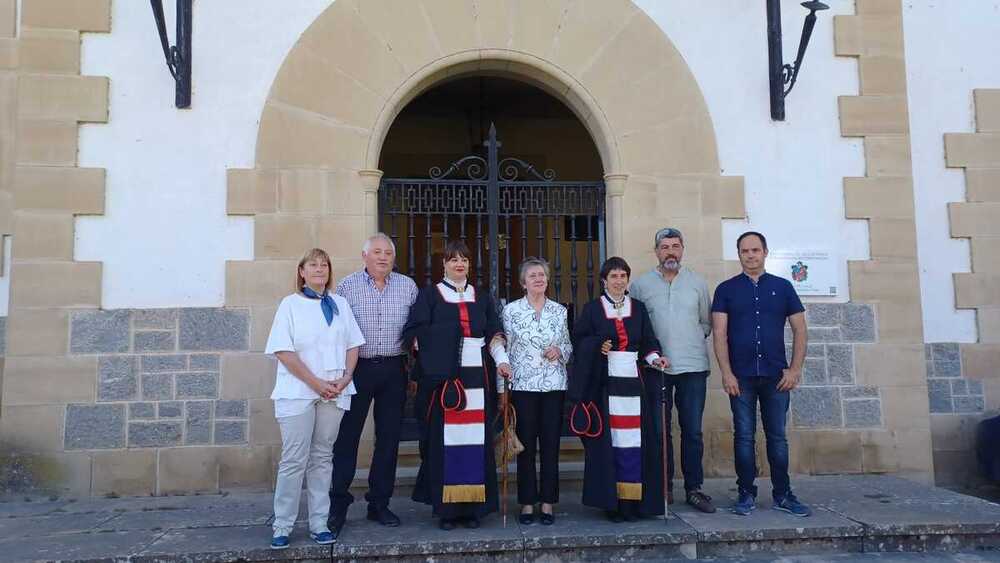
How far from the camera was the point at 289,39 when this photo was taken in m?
5.24

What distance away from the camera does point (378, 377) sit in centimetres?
411

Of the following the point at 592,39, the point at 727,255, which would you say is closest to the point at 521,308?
the point at 727,255

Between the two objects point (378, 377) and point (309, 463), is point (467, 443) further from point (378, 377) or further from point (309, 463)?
point (309, 463)

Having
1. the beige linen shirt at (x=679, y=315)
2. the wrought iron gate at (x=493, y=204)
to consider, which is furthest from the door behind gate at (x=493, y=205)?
the beige linen shirt at (x=679, y=315)

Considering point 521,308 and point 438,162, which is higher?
point 438,162

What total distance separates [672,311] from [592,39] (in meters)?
2.27

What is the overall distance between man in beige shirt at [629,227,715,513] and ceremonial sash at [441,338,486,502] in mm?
1079

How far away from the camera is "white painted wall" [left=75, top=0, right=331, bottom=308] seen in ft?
16.3

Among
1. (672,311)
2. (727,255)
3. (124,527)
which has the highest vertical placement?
(727,255)

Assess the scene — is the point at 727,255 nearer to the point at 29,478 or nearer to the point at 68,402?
the point at 68,402

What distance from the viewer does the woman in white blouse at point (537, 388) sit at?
13.5ft

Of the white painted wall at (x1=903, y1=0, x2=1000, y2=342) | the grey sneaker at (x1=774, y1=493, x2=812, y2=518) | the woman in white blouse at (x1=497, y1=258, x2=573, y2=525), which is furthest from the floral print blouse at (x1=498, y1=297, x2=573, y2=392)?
Result: the white painted wall at (x1=903, y1=0, x2=1000, y2=342)

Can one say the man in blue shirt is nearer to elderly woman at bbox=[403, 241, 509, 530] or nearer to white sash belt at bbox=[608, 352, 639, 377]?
white sash belt at bbox=[608, 352, 639, 377]

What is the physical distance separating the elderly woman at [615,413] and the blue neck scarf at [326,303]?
55.5 inches
